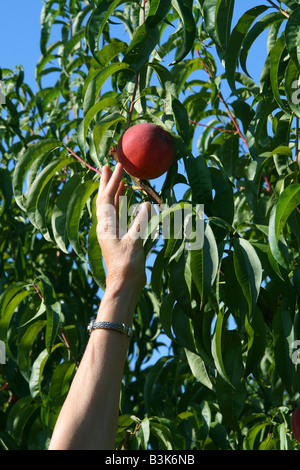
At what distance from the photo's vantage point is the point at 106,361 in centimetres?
110

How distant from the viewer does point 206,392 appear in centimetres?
220

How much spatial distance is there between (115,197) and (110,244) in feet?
0.47

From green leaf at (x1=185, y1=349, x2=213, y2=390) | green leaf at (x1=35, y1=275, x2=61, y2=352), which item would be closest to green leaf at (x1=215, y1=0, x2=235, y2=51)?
green leaf at (x1=185, y1=349, x2=213, y2=390)

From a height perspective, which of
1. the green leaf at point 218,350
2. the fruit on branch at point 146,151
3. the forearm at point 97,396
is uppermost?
the fruit on branch at point 146,151

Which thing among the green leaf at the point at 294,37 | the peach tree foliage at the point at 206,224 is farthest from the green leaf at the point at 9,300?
the green leaf at the point at 294,37

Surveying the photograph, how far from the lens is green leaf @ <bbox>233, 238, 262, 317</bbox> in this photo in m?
1.27

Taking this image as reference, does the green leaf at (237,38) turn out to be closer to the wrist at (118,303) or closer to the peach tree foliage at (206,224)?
the peach tree foliage at (206,224)

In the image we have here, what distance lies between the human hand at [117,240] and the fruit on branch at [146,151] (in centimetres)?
3

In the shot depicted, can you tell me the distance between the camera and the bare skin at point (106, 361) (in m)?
1.03

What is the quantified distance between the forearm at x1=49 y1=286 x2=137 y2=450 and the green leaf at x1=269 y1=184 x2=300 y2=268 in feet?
0.99

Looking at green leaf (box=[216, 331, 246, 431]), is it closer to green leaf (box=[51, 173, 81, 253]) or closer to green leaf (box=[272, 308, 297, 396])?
green leaf (box=[272, 308, 297, 396])

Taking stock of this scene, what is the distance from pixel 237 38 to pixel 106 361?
806mm

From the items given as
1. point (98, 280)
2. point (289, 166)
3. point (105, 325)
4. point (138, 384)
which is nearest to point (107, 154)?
point (98, 280)

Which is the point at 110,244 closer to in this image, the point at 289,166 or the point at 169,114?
the point at 169,114
